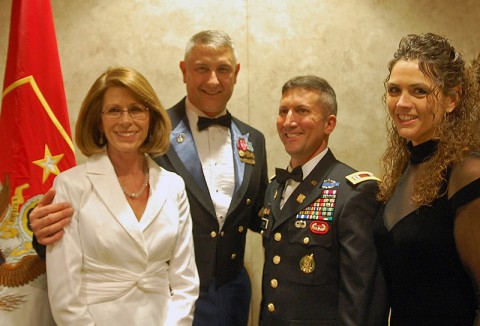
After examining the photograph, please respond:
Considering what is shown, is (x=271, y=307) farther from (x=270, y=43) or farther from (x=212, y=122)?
(x=270, y=43)

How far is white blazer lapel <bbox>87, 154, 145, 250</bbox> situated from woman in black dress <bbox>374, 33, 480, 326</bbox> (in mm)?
866

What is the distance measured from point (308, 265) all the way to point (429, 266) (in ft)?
1.62

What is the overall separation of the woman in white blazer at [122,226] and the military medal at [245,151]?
0.59 m

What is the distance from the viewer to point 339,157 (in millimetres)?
3457

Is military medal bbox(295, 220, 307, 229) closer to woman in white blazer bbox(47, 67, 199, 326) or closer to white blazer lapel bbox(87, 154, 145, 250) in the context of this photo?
woman in white blazer bbox(47, 67, 199, 326)

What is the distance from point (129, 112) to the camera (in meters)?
2.06

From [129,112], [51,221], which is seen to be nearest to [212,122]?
[129,112]

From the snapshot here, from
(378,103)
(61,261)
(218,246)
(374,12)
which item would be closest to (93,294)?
(61,261)

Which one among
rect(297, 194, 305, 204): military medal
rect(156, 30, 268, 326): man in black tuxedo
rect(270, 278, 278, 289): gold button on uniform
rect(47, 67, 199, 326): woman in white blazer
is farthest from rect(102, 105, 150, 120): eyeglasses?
rect(270, 278, 278, 289): gold button on uniform

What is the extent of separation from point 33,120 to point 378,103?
82.0 inches

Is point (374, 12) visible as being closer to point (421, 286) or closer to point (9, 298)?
point (421, 286)

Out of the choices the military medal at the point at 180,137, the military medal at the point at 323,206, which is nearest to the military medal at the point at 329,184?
the military medal at the point at 323,206

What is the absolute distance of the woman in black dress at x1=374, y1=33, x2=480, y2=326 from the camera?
1681 mm

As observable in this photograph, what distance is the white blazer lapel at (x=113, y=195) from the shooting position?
1.94m
